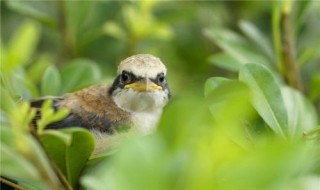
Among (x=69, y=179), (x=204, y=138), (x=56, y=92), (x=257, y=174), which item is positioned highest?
(x=56, y=92)

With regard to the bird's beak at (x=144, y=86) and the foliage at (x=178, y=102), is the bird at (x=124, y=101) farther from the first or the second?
the foliage at (x=178, y=102)

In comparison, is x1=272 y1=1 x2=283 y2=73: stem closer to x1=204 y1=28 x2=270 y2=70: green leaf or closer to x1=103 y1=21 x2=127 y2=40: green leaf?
x1=204 y1=28 x2=270 y2=70: green leaf

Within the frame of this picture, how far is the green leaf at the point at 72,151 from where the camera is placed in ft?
7.49

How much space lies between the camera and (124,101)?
391 cm

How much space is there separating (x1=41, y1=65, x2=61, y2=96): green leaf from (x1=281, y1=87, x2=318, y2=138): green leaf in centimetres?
97

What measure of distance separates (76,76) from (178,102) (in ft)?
6.18

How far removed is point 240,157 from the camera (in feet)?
5.25

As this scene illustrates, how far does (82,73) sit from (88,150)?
1255 millimetres

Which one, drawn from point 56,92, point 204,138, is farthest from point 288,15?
point 204,138

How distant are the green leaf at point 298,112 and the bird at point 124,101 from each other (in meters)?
0.70

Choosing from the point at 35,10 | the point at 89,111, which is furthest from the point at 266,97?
Result: the point at 35,10

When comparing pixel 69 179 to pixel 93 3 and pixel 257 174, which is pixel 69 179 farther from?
pixel 93 3

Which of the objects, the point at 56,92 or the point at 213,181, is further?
the point at 56,92

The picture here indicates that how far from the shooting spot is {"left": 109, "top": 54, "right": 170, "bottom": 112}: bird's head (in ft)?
12.6
